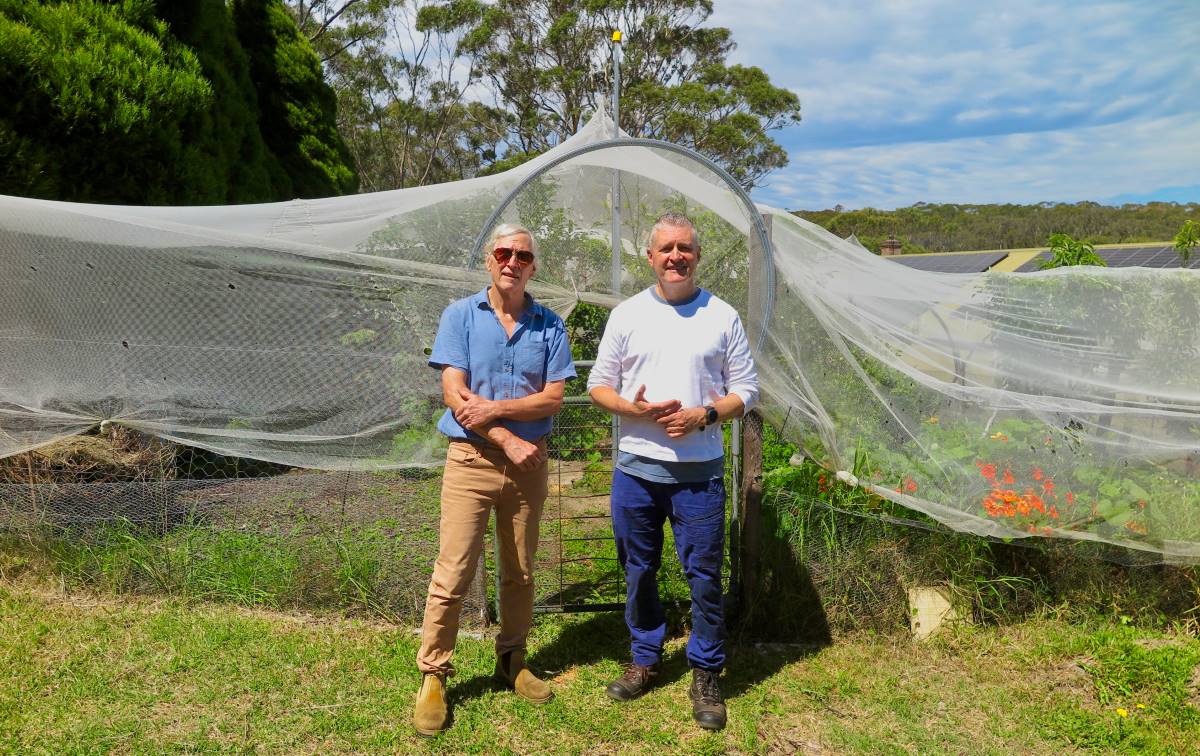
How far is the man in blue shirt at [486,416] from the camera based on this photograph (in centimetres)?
272

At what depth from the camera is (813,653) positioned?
333 cm

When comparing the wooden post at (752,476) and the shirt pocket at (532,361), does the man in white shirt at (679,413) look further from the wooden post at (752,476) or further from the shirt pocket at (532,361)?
the wooden post at (752,476)

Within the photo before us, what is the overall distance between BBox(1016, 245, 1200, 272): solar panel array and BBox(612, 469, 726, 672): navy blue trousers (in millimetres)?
6646

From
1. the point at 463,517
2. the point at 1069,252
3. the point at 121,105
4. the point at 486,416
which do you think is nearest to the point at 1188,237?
the point at 1069,252

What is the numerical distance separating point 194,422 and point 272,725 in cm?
132

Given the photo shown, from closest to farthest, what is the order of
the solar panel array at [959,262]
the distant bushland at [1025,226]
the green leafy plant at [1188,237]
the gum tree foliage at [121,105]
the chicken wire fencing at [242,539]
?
the chicken wire fencing at [242,539]
the gum tree foliage at [121,105]
the green leafy plant at [1188,237]
the solar panel array at [959,262]
the distant bushland at [1025,226]

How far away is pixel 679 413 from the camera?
2.69m

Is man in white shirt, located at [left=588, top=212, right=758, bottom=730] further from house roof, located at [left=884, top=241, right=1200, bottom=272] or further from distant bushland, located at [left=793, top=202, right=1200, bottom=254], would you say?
distant bushland, located at [left=793, top=202, right=1200, bottom=254]

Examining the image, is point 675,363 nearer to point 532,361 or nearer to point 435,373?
point 532,361

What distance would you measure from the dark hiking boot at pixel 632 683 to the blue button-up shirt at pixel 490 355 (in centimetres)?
99

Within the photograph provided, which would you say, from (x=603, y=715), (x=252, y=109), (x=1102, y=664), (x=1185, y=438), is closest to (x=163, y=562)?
(x=603, y=715)

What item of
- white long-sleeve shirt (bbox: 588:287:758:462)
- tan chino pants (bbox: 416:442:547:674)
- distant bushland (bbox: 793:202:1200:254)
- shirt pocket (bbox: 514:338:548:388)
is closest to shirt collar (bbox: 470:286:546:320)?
shirt pocket (bbox: 514:338:548:388)

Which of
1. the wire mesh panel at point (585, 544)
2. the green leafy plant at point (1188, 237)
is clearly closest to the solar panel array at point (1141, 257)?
the green leafy plant at point (1188, 237)

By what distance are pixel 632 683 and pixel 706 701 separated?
292mm
